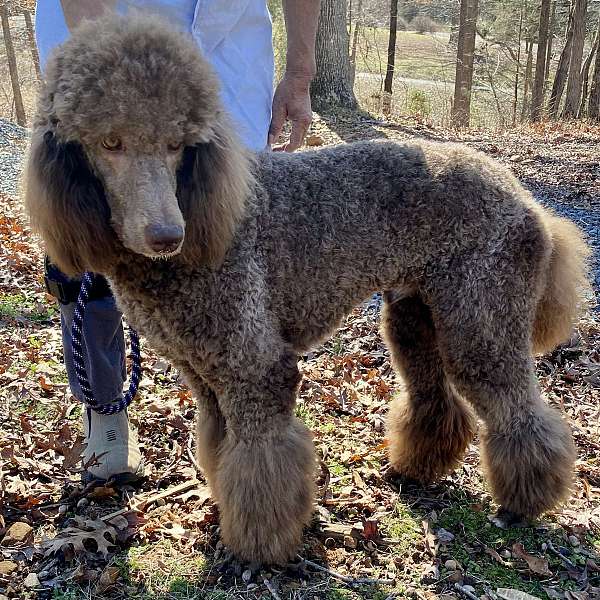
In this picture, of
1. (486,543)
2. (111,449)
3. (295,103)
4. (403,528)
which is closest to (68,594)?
(111,449)

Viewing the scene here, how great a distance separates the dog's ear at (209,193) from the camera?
2.11m

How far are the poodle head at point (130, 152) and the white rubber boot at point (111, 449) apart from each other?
1.11 metres

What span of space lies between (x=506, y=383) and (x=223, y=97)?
1.66 meters

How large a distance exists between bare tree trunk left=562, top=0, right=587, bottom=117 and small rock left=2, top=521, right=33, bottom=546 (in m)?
13.9

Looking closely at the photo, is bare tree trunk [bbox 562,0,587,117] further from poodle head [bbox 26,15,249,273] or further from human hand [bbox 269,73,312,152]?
poodle head [bbox 26,15,249,273]

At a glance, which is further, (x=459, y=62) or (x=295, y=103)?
(x=459, y=62)

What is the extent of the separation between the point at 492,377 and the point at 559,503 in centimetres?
68

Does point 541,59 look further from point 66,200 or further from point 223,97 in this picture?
point 66,200

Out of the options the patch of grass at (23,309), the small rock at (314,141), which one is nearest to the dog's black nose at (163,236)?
the patch of grass at (23,309)

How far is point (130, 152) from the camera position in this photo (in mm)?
1970

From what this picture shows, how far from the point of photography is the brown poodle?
1981 millimetres

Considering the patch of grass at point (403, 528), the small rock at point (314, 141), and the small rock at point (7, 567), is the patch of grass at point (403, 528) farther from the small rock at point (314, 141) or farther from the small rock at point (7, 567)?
the small rock at point (314, 141)

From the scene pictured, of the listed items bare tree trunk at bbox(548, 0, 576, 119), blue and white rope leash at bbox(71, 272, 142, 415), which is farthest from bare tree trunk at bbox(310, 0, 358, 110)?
blue and white rope leash at bbox(71, 272, 142, 415)

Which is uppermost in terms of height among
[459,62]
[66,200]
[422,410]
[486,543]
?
[459,62]
